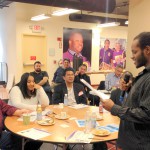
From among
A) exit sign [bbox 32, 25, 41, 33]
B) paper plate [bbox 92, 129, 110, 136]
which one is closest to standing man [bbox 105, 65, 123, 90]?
paper plate [bbox 92, 129, 110, 136]

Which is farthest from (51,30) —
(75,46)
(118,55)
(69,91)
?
(69,91)

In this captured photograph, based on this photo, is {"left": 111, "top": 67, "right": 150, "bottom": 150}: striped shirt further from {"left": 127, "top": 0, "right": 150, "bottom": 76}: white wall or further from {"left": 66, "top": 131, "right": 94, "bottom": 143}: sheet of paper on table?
{"left": 127, "top": 0, "right": 150, "bottom": 76}: white wall

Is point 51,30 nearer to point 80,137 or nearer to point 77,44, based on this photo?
point 77,44

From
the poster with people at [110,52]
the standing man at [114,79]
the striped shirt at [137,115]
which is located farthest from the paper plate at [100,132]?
the poster with people at [110,52]

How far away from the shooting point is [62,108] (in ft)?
10.8

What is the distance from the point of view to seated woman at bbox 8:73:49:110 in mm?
3123

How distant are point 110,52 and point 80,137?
8205 mm

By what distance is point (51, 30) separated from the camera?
830 centimetres

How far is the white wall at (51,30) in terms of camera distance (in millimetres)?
7648

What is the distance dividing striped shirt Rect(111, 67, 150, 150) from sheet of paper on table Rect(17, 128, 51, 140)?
88cm

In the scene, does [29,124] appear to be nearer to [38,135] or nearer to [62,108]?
[38,135]

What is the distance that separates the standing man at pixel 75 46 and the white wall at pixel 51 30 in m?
0.32

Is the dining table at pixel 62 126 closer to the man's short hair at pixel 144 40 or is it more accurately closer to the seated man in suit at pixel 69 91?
the seated man in suit at pixel 69 91

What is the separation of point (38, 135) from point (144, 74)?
4.00 feet
